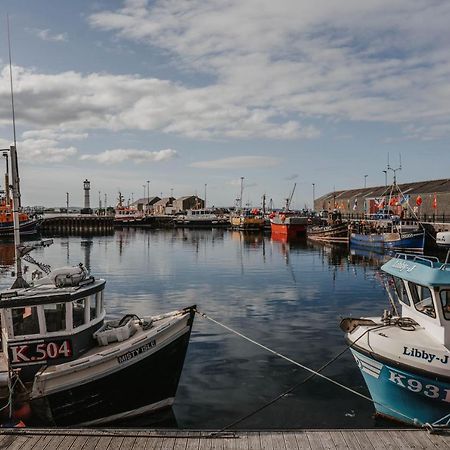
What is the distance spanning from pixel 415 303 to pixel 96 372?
9.20 metres

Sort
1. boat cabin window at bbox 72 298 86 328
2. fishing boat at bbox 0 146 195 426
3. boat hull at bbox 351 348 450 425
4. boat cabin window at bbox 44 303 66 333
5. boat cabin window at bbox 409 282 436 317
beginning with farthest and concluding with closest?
boat cabin window at bbox 72 298 86 328, boat cabin window at bbox 409 282 436 317, boat cabin window at bbox 44 303 66 333, fishing boat at bbox 0 146 195 426, boat hull at bbox 351 348 450 425

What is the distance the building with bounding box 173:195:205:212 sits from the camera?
604 ft

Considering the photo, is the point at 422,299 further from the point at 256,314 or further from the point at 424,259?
the point at 256,314

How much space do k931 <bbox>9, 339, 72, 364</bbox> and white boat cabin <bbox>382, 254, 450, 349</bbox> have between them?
978 centimetres

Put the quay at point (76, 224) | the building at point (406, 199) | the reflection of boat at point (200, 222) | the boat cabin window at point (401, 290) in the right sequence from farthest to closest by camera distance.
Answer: the reflection of boat at point (200, 222), the quay at point (76, 224), the building at point (406, 199), the boat cabin window at point (401, 290)

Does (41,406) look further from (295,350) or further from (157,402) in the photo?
(295,350)

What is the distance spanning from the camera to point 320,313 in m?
27.2

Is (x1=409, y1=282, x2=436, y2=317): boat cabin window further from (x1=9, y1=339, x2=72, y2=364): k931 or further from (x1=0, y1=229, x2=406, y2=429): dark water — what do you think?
(x1=9, y1=339, x2=72, y2=364): k931

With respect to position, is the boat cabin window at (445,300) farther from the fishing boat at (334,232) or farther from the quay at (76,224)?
the quay at (76,224)

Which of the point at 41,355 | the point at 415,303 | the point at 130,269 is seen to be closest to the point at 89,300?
the point at 41,355

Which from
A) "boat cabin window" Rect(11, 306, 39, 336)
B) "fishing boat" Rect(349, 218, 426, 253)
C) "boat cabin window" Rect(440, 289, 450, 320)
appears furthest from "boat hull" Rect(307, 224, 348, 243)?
"boat cabin window" Rect(11, 306, 39, 336)

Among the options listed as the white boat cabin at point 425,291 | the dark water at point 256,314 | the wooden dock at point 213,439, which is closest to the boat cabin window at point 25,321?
the wooden dock at point 213,439

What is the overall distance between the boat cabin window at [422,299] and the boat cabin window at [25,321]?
419 inches

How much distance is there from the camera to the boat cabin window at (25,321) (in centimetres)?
1267
